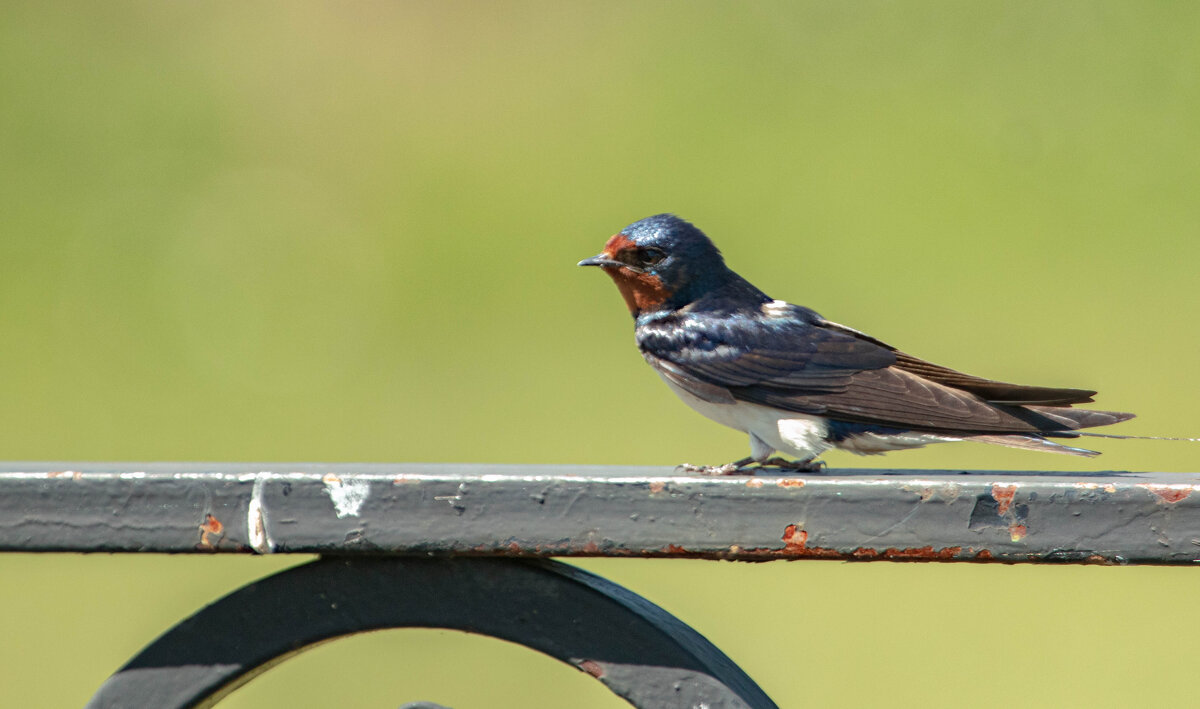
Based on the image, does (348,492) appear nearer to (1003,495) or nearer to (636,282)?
(1003,495)

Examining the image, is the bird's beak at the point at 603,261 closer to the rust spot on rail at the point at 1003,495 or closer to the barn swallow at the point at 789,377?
the barn swallow at the point at 789,377

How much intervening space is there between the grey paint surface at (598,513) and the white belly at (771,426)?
0.92 m

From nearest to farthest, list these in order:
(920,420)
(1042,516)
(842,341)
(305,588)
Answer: (1042,516) < (305,588) < (920,420) < (842,341)

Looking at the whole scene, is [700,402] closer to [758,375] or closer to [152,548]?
[758,375]

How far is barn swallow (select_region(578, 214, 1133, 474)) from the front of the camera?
5.73 ft

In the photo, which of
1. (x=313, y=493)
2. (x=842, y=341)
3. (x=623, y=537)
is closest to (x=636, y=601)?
(x=623, y=537)

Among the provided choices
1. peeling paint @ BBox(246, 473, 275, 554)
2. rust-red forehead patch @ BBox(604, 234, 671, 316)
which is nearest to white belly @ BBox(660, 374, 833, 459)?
rust-red forehead patch @ BBox(604, 234, 671, 316)

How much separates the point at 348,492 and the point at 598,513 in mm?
218

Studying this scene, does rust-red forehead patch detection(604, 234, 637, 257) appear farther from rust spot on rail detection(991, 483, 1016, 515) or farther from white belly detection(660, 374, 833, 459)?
rust spot on rail detection(991, 483, 1016, 515)

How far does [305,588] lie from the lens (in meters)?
1.09

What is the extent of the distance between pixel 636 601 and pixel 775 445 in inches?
41.3

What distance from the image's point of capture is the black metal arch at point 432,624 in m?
1.05

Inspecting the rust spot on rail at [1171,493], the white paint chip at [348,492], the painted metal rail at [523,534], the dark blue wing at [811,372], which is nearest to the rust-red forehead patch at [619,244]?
the dark blue wing at [811,372]

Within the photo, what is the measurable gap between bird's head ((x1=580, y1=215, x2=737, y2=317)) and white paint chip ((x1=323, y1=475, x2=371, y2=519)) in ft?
3.89
